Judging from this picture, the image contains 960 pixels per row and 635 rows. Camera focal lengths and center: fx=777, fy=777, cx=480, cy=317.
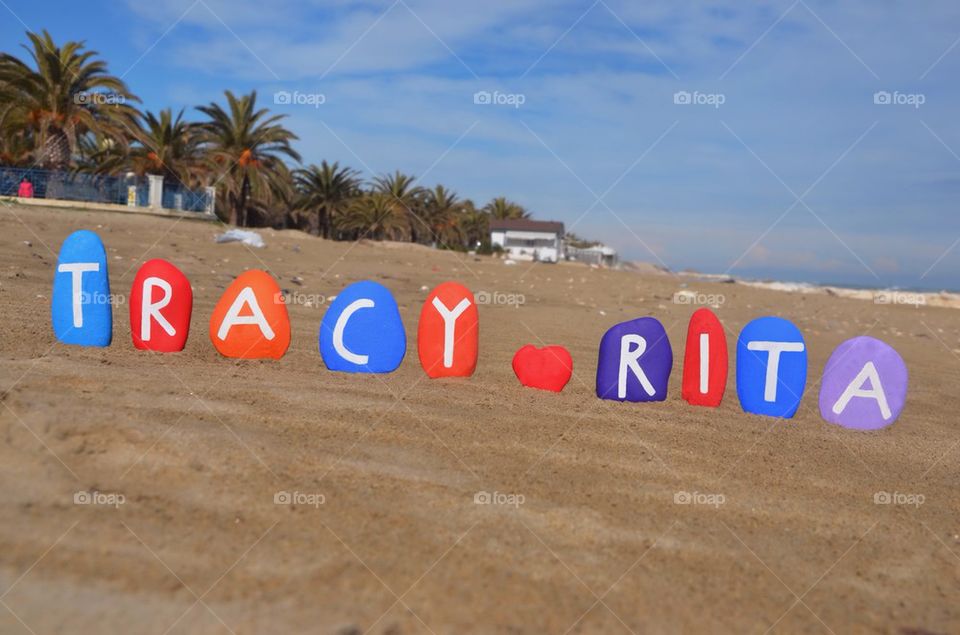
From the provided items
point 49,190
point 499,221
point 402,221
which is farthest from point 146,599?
point 499,221

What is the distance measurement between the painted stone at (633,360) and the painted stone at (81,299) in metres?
3.63

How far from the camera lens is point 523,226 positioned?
5856 cm

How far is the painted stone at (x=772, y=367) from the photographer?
18.8 feet

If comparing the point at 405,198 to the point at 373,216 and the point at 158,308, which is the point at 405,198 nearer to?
the point at 373,216

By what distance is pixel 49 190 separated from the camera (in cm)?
2142

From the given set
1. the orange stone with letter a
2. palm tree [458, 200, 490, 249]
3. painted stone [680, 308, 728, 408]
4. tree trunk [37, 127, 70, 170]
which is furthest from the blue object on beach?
palm tree [458, 200, 490, 249]

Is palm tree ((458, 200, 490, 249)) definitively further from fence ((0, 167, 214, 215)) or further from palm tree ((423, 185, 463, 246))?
fence ((0, 167, 214, 215))

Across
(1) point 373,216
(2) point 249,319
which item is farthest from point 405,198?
(2) point 249,319

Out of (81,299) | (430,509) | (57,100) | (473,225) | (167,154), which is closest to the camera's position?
(430,509)

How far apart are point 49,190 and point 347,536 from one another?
2216 cm

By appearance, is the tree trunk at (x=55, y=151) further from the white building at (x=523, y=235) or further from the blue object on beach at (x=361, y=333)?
the white building at (x=523, y=235)

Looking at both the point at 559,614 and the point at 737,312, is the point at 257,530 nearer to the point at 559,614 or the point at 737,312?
the point at 559,614

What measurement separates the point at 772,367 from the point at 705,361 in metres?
0.50

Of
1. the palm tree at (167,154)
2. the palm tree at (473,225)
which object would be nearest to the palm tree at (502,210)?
the palm tree at (473,225)
